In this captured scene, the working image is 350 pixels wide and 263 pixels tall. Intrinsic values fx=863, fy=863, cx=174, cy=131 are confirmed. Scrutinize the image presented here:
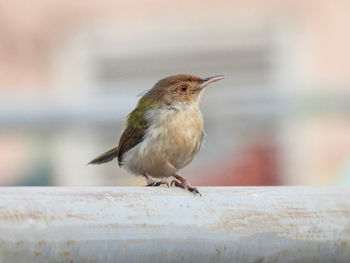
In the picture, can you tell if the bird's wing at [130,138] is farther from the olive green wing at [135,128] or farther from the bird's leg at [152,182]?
the bird's leg at [152,182]

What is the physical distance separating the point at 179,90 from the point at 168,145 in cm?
54

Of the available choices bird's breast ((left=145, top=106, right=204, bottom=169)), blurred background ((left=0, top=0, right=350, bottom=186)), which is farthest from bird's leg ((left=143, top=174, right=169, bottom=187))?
blurred background ((left=0, top=0, right=350, bottom=186))

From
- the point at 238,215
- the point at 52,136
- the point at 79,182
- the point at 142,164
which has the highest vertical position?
the point at 238,215

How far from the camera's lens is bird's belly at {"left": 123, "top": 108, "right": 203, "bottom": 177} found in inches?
154

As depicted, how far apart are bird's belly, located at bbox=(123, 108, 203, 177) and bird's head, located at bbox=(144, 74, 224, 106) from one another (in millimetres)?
172

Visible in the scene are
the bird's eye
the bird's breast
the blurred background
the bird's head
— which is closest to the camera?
the bird's breast

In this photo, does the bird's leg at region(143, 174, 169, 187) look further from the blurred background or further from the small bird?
the blurred background

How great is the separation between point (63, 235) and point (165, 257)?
29 cm

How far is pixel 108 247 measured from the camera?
2309 mm

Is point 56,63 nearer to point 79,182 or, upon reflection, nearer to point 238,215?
point 79,182

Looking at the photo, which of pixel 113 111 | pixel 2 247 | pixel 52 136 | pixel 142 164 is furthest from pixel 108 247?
pixel 52 136

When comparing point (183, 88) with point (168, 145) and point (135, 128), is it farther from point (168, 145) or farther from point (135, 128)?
point (168, 145)

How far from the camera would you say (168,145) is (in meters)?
3.92

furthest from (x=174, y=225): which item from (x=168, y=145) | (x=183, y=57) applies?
(x=183, y=57)
